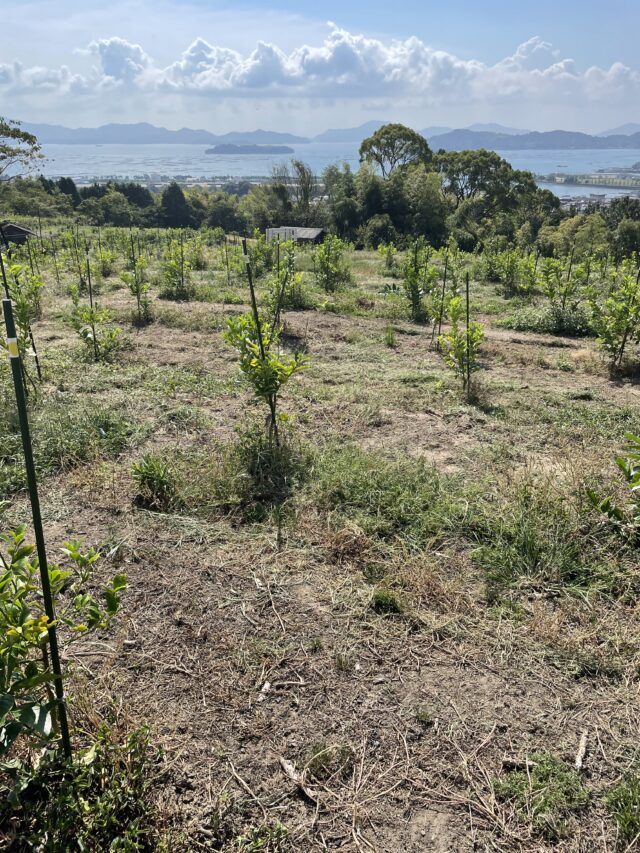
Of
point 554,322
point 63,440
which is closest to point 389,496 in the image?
point 63,440

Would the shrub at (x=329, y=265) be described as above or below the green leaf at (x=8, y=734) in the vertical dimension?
above

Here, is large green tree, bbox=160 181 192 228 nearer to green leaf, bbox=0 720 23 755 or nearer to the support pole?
the support pole

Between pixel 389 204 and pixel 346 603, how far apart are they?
34.1 meters

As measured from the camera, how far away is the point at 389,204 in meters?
33.4

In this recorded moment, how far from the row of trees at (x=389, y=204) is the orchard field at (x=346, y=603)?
85.5ft

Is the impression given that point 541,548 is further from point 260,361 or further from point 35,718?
point 35,718

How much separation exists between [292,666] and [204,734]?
1.76 ft

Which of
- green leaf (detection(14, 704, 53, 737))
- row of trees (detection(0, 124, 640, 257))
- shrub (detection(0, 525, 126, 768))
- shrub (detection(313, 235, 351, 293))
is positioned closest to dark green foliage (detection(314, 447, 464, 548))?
shrub (detection(0, 525, 126, 768))

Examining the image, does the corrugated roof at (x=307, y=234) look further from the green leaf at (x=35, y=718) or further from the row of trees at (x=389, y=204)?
the green leaf at (x=35, y=718)

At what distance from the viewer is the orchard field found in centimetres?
208

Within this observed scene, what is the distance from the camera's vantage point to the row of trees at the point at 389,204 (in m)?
33.3

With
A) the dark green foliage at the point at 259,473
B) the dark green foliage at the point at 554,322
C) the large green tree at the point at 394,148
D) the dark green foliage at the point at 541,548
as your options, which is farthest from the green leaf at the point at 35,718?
the large green tree at the point at 394,148

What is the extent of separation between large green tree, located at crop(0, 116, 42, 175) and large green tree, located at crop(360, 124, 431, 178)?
1026 inches

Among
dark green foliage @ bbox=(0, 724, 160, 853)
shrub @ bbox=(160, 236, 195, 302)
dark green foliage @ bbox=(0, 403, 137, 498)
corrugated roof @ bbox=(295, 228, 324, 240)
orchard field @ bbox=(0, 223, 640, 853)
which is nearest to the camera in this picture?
dark green foliage @ bbox=(0, 724, 160, 853)
